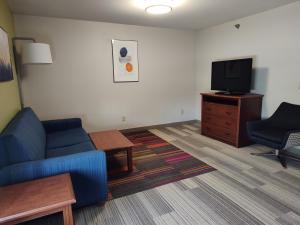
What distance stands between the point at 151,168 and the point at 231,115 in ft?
5.62

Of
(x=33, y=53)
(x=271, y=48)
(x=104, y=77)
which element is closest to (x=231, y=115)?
(x=271, y=48)

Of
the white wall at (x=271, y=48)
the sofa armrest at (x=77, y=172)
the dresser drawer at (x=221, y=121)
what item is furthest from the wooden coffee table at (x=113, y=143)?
the white wall at (x=271, y=48)

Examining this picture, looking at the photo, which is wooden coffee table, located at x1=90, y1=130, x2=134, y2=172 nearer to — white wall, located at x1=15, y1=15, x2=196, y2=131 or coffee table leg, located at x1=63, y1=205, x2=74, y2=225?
coffee table leg, located at x1=63, y1=205, x2=74, y2=225

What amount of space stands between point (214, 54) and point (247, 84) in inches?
52.5

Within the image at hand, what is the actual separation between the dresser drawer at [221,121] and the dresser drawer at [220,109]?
57 millimetres

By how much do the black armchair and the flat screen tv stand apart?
0.65 meters

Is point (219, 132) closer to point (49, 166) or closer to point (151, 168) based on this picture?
point (151, 168)

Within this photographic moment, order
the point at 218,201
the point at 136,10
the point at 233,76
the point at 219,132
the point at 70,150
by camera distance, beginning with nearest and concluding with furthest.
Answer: the point at 218,201, the point at 70,150, the point at 136,10, the point at 233,76, the point at 219,132

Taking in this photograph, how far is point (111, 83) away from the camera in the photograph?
423 centimetres

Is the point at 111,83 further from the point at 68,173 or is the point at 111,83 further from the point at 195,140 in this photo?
the point at 68,173

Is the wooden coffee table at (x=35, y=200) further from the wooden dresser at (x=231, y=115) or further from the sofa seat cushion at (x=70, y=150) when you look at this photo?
the wooden dresser at (x=231, y=115)

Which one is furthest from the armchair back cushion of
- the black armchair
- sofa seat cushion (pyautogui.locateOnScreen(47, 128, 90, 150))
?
sofa seat cushion (pyautogui.locateOnScreen(47, 128, 90, 150))

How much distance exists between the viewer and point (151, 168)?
2.84 meters

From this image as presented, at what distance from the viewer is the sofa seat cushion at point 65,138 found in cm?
263
